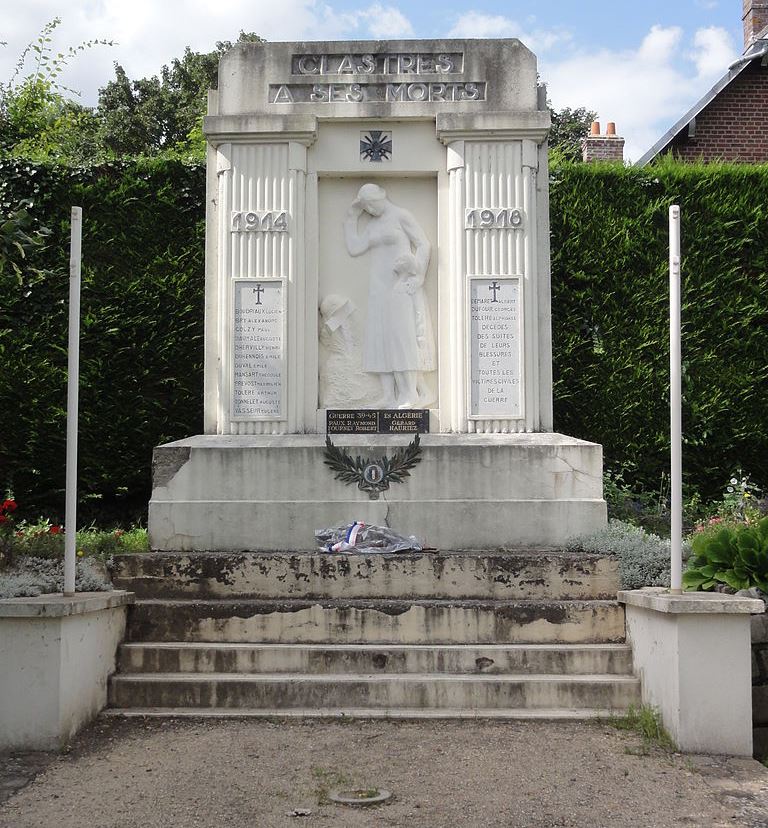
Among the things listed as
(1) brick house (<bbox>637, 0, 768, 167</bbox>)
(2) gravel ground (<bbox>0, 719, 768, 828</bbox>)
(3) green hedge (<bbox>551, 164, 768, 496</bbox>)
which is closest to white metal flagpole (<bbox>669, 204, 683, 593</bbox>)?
(2) gravel ground (<bbox>0, 719, 768, 828</bbox>)

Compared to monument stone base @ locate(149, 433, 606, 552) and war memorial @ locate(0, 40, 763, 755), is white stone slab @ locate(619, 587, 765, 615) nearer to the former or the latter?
war memorial @ locate(0, 40, 763, 755)

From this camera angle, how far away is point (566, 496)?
8.08 m

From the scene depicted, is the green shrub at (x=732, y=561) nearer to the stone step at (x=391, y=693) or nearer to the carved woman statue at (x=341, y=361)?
the stone step at (x=391, y=693)

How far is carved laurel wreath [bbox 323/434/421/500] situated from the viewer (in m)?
8.20

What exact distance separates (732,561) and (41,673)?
4.38 metres

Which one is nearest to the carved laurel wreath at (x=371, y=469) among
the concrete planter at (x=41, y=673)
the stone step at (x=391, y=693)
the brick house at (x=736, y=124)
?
the stone step at (x=391, y=693)

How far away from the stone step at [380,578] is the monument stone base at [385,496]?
3.18ft

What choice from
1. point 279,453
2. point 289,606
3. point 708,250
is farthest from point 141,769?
point 708,250

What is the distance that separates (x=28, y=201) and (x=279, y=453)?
19.2 ft

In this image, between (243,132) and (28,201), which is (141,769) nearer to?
(243,132)

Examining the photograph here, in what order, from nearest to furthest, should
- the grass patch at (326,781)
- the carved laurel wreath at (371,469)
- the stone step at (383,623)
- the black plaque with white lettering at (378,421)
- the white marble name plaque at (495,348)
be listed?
the grass patch at (326,781) < the stone step at (383,623) < the carved laurel wreath at (371,469) < the white marble name plaque at (495,348) < the black plaque with white lettering at (378,421)

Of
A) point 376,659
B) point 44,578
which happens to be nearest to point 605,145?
point 376,659

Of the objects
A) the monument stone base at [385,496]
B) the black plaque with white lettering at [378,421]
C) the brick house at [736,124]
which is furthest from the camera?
the brick house at [736,124]

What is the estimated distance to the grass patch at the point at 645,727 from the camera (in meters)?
5.46
